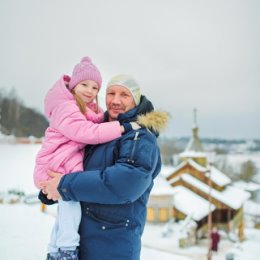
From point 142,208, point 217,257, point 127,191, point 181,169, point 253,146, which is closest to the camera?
point 127,191

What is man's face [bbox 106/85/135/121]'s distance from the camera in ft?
6.66

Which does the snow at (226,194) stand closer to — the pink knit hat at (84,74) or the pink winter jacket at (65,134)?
the pink knit hat at (84,74)

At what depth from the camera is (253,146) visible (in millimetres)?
74938

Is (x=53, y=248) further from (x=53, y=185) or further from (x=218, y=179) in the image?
(x=218, y=179)

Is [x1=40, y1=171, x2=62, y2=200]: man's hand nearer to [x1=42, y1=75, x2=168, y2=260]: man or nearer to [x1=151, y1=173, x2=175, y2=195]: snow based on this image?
[x1=42, y1=75, x2=168, y2=260]: man

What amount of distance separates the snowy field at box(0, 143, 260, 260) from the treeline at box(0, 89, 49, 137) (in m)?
3.04

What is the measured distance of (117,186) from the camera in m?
1.65

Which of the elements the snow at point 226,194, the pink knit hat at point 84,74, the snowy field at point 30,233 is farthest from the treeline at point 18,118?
the pink knit hat at point 84,74

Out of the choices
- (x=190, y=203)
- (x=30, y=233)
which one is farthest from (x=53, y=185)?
(x=190, y=203)

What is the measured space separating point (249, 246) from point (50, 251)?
1628cm

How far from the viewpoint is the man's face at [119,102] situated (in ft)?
6.66

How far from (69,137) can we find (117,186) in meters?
0.44

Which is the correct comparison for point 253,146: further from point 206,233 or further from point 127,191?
point 127,191

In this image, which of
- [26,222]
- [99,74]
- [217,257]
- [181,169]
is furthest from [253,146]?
[99,74]
